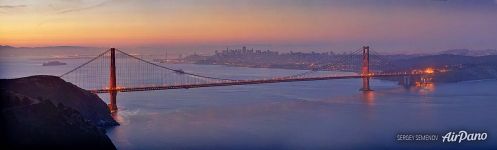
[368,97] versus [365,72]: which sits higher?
[365,72]

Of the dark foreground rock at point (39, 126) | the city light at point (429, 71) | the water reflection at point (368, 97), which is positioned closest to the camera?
the dark foreground rock at point (39, 126)

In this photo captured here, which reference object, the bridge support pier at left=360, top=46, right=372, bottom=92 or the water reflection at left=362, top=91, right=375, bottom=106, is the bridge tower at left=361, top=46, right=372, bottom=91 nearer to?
the bridge support pier at left=360, top=46, right=372, bottom=92

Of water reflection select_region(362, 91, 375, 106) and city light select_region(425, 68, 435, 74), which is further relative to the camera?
city light select_region(425, 68, 435, 74)

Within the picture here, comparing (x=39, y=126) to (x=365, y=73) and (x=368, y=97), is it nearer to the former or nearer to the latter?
(x=368, y=97)

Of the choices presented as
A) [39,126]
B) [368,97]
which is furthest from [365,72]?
[39,126]

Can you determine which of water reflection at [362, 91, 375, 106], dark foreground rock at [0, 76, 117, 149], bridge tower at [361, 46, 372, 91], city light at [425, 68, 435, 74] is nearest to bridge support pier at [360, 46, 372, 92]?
bridge tower at [361, 46, 372, 91]

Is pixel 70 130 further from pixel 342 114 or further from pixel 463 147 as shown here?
pixel 342 114

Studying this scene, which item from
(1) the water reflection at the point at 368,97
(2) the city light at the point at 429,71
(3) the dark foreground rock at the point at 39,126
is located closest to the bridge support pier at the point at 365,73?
(1) the water reflection at the point at 368,97

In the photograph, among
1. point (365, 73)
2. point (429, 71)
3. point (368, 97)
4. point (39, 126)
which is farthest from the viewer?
point (429, 71)

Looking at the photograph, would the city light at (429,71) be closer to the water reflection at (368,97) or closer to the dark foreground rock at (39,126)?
the water reflection at (368,97)

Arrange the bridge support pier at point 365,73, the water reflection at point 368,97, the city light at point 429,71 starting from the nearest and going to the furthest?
the water reflection at point 368,97
the bridge support pier at point 365,73
the city light at point 429,71

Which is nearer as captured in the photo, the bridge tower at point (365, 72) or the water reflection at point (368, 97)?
the water reflection at point (368, 97)

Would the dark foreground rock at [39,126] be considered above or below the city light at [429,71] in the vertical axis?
below

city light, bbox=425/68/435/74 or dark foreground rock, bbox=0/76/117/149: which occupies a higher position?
city light, bbox=425/68/435/74
